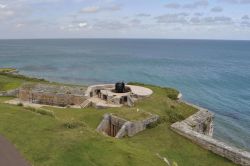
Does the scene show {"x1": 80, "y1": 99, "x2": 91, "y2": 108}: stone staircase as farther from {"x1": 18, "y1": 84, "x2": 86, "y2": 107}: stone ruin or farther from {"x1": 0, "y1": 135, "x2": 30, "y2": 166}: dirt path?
{"x1": 0, "y1": 135, "x2": 30, "y2": 166}: dirt path

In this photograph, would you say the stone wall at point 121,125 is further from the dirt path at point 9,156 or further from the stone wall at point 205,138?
the dirt path at point 9,156

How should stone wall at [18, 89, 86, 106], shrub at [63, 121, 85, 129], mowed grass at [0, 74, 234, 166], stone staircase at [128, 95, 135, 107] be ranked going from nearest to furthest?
mowed grass at [0, 74, 234, 166] < shrub at [63, 121, 85, 129] < stone staircase at [128, 95, 135, 107] < stone wall at [18, 89, 86, 106]

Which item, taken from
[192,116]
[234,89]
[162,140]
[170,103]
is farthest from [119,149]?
[234,89]

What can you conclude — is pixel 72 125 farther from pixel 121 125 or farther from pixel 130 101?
Answer: pixel 130 101

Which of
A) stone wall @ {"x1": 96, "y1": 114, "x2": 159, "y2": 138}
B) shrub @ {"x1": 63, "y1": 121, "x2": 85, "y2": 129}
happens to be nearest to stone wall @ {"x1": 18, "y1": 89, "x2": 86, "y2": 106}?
stone wall @ {"x1": 96, "y1": 114, "x2": 159, "y2": 138}

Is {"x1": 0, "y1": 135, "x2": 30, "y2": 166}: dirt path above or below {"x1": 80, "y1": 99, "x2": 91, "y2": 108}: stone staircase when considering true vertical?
above

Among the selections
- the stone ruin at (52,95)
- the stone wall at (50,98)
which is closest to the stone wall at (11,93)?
the stone ruin at (52,95)

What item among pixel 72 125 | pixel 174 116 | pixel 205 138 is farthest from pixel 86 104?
pixel 205 138
